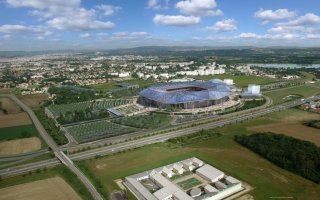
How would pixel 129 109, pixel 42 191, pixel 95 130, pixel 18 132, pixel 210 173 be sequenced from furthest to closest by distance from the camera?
pixel 129 109 < pixel 95 130 < pixel 18 132 < pixel 210 173 < pixel 42 191

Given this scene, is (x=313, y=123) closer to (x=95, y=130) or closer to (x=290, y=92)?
(x=290, y=92)

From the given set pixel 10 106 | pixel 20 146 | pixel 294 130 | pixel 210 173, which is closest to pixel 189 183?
pixel 210 173

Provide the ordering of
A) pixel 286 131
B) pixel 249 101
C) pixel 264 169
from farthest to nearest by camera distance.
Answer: pixel 249 101 < pixel 286 131 < pixel 264 169

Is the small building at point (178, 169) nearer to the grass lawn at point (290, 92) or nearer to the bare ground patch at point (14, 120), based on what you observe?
the bare ground patch at point (14, 120)

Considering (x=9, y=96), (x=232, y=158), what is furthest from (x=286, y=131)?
(x=9, y=96)

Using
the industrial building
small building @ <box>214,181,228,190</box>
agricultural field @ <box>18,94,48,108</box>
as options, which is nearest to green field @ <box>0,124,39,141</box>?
agricultural field @ <box>18,94,48,108</box>

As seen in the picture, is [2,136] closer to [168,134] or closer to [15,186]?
[15,186]

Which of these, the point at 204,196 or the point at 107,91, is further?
the point at 107,91
